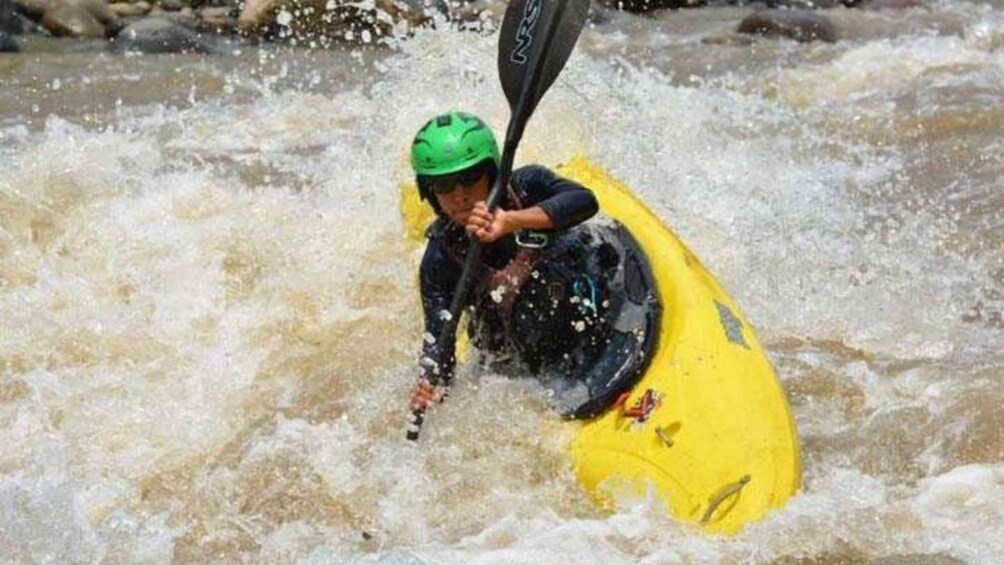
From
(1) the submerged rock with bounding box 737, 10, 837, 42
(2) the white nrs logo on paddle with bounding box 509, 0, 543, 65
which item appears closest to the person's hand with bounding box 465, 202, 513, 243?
(2) the white nrs logo on paddle with bounding box 509, 0, 543, 65

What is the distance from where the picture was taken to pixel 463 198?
3.67m

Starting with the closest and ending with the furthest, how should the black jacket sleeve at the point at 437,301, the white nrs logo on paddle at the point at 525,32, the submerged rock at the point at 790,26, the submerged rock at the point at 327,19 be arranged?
the black jacket sleeve at the point at 437,301, the white nrs logo on paddle at the point at 525,32, the submerged rock at the point at 327,19, the submerged rock at the point at 790,26

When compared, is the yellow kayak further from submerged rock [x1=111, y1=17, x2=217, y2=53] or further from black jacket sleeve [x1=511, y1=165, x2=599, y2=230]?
submerged rock [x1=111, y1=17, x2=217, y2=53]

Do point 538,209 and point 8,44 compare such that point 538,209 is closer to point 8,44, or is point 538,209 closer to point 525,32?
point 525,32

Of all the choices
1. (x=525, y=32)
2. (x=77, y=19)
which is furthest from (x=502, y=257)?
(x=77, y=19)

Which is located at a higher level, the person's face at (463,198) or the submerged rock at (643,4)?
the person's face at (463,198)

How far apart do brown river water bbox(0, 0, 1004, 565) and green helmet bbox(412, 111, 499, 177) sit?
2.34 feet

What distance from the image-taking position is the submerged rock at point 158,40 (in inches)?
366

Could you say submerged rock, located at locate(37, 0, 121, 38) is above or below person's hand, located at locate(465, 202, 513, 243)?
below

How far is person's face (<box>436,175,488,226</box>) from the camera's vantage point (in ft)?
12.0

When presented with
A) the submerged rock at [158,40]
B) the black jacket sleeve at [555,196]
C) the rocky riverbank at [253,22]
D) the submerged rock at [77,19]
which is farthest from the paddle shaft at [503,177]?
the submerged rock at [77,19]

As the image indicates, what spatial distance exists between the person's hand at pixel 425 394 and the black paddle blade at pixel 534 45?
0.79m

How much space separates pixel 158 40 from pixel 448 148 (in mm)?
6287

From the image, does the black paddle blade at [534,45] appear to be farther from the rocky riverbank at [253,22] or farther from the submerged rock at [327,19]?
the submerged rock at [327,19]
